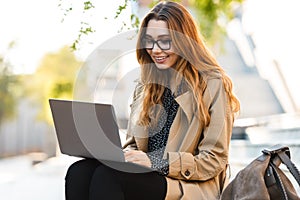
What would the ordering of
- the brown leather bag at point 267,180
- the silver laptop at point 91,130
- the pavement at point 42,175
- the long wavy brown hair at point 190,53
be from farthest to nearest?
the pavement at point 42,175 < the long wavy brown hair at point 190,53 < the silver laptop at point 91,130 < the brown leather bag at point 267,180

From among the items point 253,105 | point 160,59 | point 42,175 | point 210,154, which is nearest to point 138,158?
point 210,154

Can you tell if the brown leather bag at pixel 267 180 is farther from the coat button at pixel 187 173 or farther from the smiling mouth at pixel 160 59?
the smiling mouth at pixel 160 59

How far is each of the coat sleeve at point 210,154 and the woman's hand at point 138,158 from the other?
6 cm

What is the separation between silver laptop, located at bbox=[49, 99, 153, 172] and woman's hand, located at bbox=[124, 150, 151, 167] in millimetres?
16

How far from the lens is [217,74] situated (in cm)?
163

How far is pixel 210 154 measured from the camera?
1.55 meters

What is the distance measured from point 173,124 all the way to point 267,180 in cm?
38

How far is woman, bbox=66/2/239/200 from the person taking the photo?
154 cm

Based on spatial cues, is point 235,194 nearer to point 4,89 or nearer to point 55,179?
point 55,179

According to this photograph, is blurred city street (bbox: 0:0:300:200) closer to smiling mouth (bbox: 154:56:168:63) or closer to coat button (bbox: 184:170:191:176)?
smiling mouth (bbox: 154:56:168:63)

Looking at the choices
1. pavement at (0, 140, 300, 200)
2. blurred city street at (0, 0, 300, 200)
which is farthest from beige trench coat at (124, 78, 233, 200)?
pavement at (0, 140, 300, 200)

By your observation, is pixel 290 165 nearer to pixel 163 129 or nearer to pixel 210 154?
pixel 210 154

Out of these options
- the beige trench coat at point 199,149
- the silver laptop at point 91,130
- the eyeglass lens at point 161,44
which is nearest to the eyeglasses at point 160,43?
the eyeglass lens at point 161,44

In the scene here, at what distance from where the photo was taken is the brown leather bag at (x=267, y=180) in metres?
1.33
